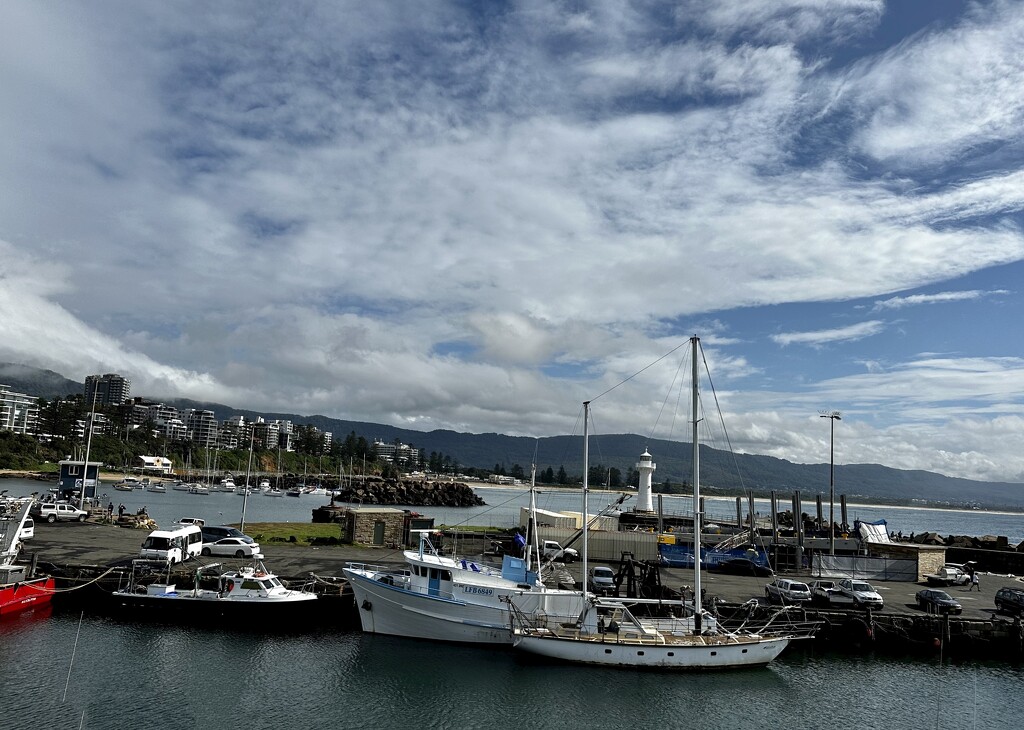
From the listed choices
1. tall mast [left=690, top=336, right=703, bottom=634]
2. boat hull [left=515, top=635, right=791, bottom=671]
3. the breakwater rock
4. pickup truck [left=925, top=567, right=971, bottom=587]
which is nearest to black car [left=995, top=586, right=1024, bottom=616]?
pickup truck [left=925, top=567, right=971, bottom=587]

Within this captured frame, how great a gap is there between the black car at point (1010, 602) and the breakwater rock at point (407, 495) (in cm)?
10100

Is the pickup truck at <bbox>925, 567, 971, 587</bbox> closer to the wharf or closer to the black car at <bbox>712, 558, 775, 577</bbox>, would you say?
the wharf

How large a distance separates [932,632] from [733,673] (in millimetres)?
10951

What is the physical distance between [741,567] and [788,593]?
11.4 m

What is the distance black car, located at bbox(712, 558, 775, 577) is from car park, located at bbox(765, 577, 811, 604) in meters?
8.78

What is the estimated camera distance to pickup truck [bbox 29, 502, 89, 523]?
1882 inches

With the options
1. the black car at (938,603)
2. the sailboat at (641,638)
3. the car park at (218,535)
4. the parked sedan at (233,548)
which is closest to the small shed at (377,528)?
the car park at (218,535)

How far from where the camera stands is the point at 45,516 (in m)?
47.8

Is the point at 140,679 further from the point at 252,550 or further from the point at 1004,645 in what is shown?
the point at 1004,645

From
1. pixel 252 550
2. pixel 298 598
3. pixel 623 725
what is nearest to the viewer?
pixel 623 725

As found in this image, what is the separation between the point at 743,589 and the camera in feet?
119

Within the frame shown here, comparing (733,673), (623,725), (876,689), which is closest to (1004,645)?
(876,689)

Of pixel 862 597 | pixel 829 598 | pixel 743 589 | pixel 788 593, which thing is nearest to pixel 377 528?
pixel 743 589

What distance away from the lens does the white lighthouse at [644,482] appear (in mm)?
69494
